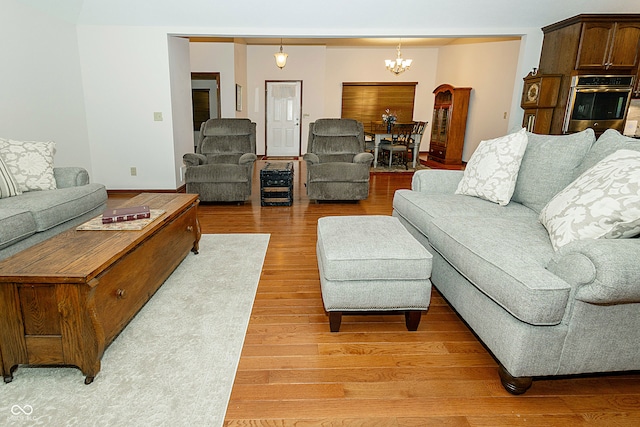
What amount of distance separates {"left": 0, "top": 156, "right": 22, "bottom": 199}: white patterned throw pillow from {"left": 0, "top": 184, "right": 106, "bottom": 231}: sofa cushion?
0.06 metres

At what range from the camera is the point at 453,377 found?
1644 millimetres

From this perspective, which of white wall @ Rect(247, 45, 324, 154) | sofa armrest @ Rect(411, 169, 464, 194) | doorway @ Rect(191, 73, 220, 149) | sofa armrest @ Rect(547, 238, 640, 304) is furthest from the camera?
doorway @ Rect(191, 73, 220, 149)

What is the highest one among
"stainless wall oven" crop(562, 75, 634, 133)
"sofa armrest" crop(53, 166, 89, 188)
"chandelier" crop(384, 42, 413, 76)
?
"chandelier" crop(384, 42, 413, 76)

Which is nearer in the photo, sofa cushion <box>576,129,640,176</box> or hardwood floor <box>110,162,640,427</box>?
hardwood floor <box>110,162,640,427</box>

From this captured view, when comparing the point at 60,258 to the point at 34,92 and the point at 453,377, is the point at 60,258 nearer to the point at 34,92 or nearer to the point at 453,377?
the point at 453,377

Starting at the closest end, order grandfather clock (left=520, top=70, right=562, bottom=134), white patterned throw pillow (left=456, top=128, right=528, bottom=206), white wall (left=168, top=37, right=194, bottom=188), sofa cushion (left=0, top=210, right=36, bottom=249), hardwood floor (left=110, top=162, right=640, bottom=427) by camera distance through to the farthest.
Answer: hardwood floor (left=110, top=162, right=640, bottom=427), sofa cushion (left=0, top=210, right=36, bottom=249), white patterned throw pillow (left=456, top=128, right=528, bottom=206), grandfather clock (left=520, top=70, right=562, bottom=134), white wall (left=168, top=37, right=194, bottom=188)

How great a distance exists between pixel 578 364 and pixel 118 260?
2.00m

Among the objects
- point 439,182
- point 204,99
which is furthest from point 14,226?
point 204,99

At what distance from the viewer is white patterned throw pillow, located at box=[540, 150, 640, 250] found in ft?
4.98

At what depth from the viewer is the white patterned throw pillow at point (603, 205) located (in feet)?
4.98

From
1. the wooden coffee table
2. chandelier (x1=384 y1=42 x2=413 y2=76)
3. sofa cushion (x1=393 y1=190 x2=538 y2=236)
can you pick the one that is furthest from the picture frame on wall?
the wooden coffee table

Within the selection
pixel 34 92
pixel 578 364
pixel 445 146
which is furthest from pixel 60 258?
pixel 445 146

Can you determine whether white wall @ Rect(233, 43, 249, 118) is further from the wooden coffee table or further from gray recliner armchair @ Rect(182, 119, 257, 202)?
the wooden coffee table

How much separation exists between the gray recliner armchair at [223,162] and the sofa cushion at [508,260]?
2838mm
